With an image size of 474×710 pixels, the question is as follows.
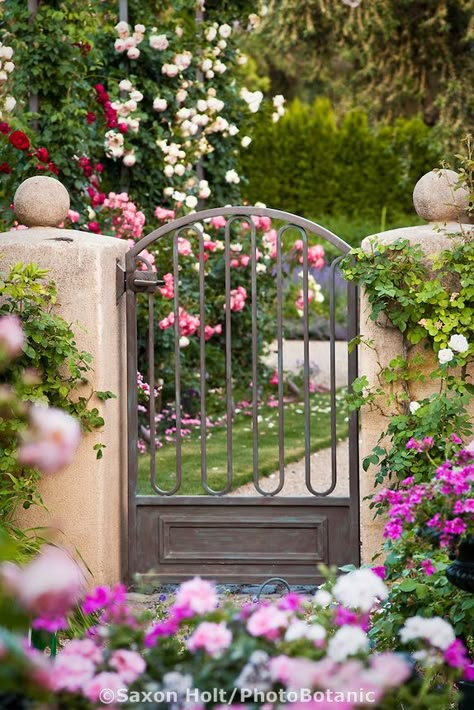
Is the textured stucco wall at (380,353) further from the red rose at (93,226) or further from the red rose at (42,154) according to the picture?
the red rose at (93,226)

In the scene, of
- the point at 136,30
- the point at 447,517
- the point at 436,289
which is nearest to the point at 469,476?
the point at 447,517

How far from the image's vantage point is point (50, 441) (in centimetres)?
135

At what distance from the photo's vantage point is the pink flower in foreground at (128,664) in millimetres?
1725

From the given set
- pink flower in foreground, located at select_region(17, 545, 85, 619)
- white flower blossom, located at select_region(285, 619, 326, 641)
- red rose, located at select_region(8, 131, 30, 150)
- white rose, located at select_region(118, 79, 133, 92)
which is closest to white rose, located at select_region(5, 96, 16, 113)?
red rose, located at select_region(8, 131, 30, 150)

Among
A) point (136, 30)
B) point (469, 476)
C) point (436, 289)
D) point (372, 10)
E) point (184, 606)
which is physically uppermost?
point (372, 10)

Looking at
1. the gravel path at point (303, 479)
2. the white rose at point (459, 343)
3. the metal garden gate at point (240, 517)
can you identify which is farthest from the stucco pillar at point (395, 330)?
the gravel path at point (303, 479)

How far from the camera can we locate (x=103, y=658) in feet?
5.88

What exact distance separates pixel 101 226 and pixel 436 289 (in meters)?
3.32

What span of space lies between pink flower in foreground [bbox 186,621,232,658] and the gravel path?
435 centimetres

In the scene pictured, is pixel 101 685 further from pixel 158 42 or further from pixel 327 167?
pixel 327 167

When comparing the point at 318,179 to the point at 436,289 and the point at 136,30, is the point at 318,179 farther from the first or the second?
the point at 436,289

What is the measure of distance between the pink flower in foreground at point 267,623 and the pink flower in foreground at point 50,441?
21.2 inches

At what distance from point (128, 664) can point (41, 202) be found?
274 cm

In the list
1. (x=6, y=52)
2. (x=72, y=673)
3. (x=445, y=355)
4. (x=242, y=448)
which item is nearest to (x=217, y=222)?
(x=242, y=448)
